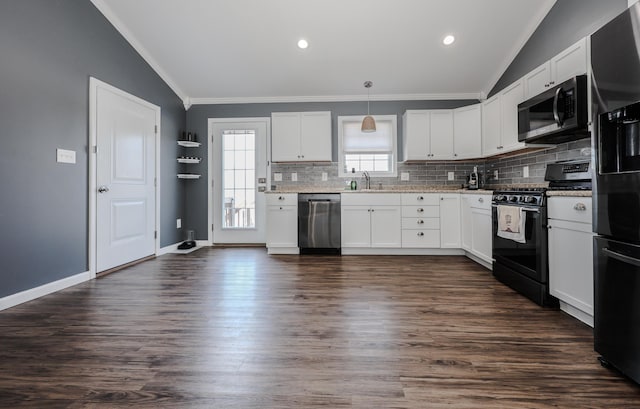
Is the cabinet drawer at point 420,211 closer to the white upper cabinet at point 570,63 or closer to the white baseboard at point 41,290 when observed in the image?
the white upper cabinet at point 570,63

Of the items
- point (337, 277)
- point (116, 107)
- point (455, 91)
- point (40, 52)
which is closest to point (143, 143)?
point (116, 107)

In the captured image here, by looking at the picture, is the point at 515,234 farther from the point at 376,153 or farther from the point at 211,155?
the point at 211,155

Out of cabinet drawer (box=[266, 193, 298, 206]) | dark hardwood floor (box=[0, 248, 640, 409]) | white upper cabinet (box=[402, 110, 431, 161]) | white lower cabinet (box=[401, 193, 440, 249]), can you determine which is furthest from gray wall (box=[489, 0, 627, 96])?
cabinet drawer (box=[266, 193, 298, 206])

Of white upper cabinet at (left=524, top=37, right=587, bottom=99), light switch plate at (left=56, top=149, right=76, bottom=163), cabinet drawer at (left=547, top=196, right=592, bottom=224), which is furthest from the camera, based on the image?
light switch plate at (left=56, top=149, right=76, bottom=163)

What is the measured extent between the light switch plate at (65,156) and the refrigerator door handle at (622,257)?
390cm

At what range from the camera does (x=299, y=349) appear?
1.62 metres

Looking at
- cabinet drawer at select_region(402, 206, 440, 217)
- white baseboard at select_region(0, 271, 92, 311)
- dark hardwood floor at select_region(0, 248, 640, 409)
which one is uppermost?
cabinet drawer at select_region(402, 206, 440, 217)

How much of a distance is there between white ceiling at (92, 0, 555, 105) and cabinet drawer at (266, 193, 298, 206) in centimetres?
159

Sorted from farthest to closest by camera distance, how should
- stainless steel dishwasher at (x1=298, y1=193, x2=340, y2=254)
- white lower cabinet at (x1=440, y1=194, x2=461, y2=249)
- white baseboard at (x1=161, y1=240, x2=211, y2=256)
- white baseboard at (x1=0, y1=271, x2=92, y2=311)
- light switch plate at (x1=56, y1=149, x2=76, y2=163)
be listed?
white baseboard at (x1=161, y1=240, x2=211, y2=256) < stainless steel dishwasher at (x1=298, y1=193, x2=340, y2=254) < white lower cabinet at (x1=440, y1=194, x2=461, y2=249) < light switch plate at (x1=56, y1=149, x2=76, y2=163) < white baseboard at (x1=0, y1=271, x2=92, y2=311)

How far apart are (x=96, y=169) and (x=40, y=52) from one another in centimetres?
107

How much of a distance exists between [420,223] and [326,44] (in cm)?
256

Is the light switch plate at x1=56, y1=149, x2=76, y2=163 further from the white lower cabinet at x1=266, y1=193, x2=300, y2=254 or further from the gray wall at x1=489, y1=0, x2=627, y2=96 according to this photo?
the gray wall at x1=489, y1=0, x2=627, y2=96

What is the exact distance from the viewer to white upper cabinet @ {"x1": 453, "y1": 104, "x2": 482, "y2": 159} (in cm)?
405

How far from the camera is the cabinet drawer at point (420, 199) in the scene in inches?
160
